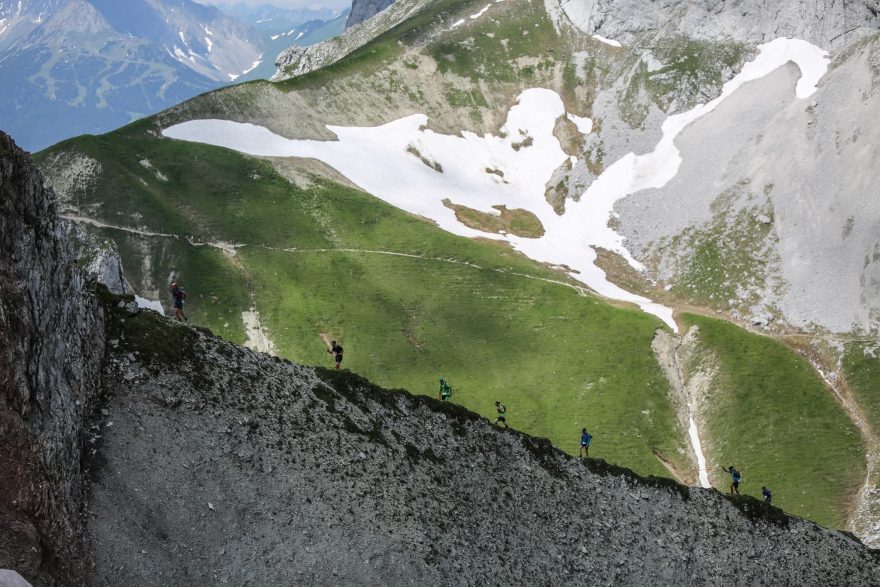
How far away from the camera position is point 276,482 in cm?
2959

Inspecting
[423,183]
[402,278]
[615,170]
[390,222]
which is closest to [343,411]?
[402,278]

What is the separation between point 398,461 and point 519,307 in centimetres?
5006

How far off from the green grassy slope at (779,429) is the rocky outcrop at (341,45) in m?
131

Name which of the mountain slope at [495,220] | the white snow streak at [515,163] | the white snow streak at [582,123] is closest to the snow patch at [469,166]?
the white snow streak at [515,163]

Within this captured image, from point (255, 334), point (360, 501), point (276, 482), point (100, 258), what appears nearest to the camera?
point (276, 482)

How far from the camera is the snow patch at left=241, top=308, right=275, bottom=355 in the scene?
7150 centimetres

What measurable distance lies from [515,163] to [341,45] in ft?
266

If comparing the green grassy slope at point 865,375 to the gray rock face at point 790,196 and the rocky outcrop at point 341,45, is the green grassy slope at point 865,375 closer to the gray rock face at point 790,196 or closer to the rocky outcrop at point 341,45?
the gray rock face at point 790,196

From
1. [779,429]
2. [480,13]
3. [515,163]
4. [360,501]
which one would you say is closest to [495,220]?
[515,163]

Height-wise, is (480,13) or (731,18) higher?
(731,18)

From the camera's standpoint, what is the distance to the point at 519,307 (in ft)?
275

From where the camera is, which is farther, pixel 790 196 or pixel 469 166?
pixel 469 166

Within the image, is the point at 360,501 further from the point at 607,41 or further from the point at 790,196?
the point at 607,41

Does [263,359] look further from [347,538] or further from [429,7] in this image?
[429,7]
